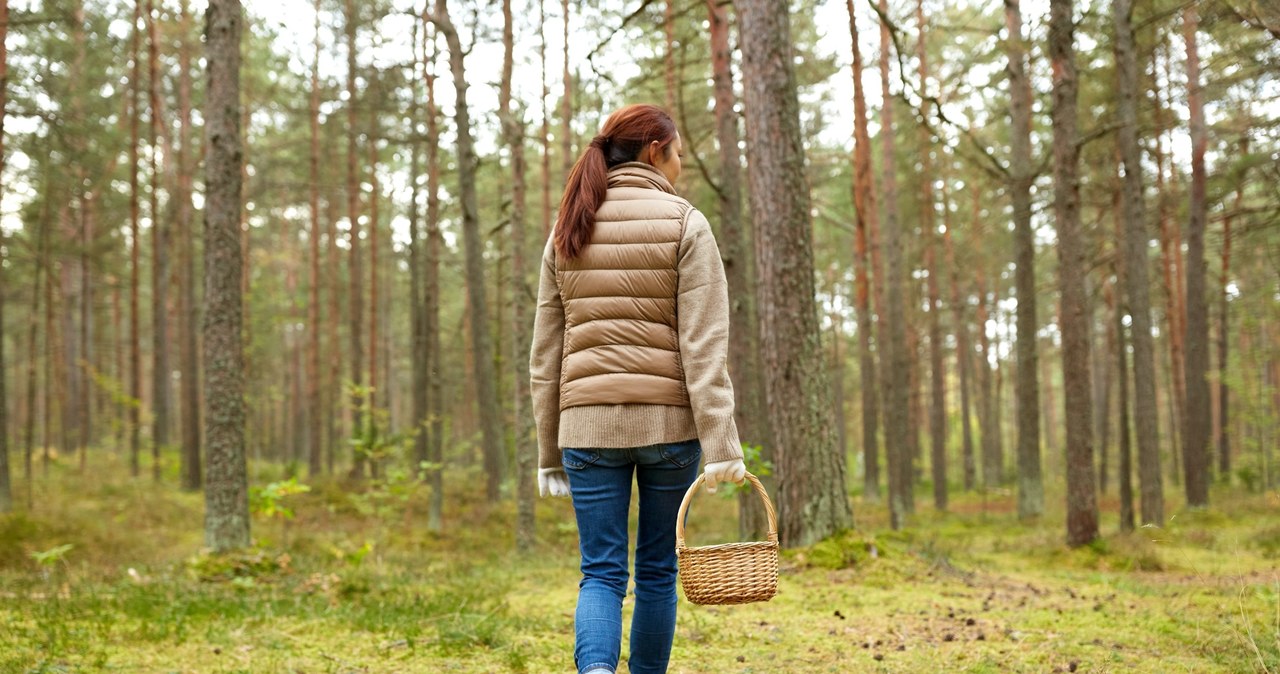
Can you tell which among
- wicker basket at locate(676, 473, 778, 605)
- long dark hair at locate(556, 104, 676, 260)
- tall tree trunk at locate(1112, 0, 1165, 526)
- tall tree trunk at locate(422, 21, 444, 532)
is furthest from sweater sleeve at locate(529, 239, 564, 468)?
tall tree trunk at locate(1112, 0, 1165, 526)

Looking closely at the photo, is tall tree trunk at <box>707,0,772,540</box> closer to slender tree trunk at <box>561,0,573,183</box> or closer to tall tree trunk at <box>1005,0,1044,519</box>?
tall tree trunk at <box>1005,0,1044,519</box>

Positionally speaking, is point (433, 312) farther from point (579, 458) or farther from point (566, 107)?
point (579, 458)

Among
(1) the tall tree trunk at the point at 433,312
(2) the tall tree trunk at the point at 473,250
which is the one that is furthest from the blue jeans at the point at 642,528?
(1) the tall tree trunk at the point at 433,312

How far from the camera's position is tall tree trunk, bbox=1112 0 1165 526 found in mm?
10891

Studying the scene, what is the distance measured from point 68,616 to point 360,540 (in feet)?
21.2

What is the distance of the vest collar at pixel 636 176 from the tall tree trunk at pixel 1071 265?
24.6 feet

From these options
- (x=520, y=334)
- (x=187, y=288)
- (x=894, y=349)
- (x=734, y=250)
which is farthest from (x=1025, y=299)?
(x=187, y=288)

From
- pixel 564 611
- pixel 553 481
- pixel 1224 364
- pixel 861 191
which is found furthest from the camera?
pixel 1224 364

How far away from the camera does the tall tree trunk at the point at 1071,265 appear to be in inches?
357

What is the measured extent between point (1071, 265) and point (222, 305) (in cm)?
853

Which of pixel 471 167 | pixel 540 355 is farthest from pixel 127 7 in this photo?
pixel 540 355

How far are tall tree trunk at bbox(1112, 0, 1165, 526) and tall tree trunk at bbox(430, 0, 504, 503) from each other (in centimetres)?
855

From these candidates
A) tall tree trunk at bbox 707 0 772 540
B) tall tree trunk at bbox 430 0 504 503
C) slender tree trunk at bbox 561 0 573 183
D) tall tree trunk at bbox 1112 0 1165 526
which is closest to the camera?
tall tree trunk at bbox 707 0 772 540

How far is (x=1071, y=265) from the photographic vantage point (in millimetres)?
9195
